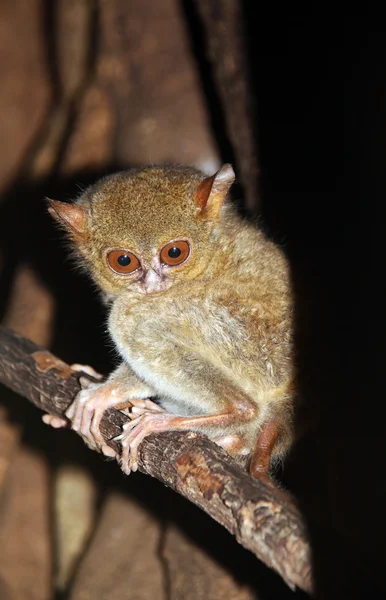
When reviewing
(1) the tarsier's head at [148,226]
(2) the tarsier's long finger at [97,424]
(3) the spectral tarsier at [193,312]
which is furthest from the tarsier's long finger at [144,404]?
(1) the tarsier's head at [148,226]

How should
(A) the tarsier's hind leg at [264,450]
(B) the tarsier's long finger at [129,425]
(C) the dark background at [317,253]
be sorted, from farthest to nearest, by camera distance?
(B) the tarsier's long finger at [129,425], (A) the tarsier's hind leg at [264,450], (C) the dark background at [317,253]

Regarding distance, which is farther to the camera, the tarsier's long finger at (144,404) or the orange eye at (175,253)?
the tarsier's long finger at (144,404)

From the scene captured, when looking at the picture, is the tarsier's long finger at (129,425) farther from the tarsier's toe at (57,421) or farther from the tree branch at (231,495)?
the tarsier's toe at (57,421)

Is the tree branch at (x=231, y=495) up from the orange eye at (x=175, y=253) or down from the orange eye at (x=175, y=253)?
down

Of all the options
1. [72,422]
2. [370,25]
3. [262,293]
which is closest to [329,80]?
[370,25]

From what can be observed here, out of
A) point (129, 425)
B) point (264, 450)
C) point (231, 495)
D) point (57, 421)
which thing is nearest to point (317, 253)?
point (264, 450)

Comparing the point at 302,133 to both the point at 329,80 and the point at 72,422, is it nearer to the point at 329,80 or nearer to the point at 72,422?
the point at 329,80

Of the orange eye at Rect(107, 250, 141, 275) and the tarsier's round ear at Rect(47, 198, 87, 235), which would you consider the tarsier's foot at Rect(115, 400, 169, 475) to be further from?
the tarsier's round ear at Rect(47, 198, 87, 235)
